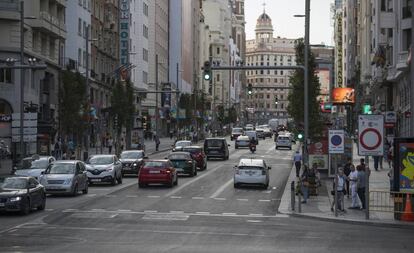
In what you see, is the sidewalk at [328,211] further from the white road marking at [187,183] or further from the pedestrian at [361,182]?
the white road marking at [187,183]

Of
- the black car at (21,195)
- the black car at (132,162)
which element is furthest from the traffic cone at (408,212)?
the black car at (132,162)

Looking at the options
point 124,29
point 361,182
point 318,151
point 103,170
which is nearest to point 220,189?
point 103,170

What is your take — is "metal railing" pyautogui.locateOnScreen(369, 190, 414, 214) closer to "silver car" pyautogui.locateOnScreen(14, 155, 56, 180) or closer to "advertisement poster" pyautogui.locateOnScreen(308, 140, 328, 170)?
"advertisement poster" pyautogui.locateOnScreen(308, 140, 328, 170)

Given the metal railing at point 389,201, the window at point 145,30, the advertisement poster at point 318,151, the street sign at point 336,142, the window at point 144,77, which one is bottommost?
the metal railing at point 389,201

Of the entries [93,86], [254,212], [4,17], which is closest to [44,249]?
[254,212]

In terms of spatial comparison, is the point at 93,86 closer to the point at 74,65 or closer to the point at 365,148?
the point at 74,65

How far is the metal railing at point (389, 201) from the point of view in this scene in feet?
87.7

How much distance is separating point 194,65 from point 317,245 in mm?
159672

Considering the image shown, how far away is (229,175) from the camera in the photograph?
51.1 meters

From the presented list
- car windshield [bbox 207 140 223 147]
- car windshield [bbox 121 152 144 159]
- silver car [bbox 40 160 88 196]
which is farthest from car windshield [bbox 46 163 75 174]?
car windshield [bbox 207 140 223 147]

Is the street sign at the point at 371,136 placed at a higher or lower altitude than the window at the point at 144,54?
lower

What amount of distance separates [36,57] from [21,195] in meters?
38.1

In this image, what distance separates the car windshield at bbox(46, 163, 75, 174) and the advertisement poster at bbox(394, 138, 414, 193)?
47.2 ft

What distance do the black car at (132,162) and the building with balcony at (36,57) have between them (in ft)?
29.7
